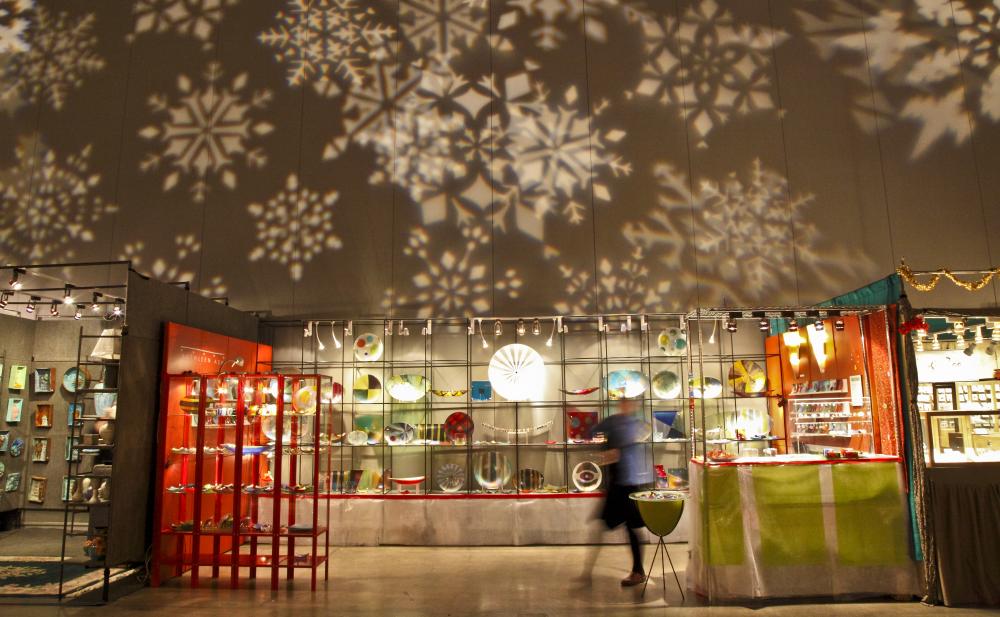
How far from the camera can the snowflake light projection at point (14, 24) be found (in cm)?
782

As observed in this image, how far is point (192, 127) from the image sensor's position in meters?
7.55

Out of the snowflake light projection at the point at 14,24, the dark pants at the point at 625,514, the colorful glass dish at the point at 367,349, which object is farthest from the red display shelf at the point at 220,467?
the snowflake light projection at the point at 14,24

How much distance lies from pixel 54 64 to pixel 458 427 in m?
6.65

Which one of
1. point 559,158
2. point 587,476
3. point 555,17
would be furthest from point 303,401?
point 555,17

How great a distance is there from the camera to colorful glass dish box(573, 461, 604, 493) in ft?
21.3

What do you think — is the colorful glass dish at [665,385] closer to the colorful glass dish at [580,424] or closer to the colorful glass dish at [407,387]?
the colorful glass dish at [580,424]

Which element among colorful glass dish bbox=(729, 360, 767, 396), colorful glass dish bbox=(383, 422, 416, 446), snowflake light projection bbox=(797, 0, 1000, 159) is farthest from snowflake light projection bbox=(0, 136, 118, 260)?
snowflake light projection bbox=(797, 0, 1000, 159)

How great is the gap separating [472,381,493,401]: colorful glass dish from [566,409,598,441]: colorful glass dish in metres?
0.86

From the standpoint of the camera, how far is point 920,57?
7309 mm

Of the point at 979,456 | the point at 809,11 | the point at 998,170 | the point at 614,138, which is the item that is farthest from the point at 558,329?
the point at 998,170

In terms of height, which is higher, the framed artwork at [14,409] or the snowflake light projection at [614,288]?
the snowflake light projection at [614,288]

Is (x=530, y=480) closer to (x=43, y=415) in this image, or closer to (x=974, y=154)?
(x=43, y=415)

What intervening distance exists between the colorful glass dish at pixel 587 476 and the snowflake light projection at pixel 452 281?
195cm

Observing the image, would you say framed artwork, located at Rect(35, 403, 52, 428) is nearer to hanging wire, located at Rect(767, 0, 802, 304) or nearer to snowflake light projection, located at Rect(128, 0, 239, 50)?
snowflake light projection, located at Rect(128, 0, 239, 50)
